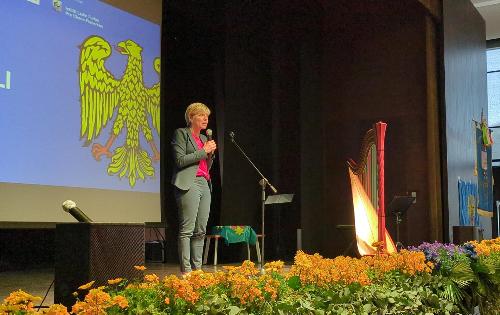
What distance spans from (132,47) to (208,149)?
85.0 inches

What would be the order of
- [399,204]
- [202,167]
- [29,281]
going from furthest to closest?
[399,204] < [29,281] < [202,167]

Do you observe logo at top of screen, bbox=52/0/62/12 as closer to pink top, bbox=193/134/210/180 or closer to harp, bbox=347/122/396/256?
pink top, bbox=193/134/210/180

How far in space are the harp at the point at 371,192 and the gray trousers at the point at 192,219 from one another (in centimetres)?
103

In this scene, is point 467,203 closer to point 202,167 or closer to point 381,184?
point 381,184

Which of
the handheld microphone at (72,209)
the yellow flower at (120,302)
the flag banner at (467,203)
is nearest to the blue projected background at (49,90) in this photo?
the handheld microphone at (72,209)

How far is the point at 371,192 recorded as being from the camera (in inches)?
165

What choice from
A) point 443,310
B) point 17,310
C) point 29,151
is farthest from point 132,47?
point 17,310

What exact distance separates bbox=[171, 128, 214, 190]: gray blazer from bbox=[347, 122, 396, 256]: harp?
1.01 meters

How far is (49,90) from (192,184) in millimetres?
1571

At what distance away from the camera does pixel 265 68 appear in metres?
7.04

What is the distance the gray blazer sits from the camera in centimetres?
343

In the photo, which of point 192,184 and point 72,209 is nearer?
point 72,209

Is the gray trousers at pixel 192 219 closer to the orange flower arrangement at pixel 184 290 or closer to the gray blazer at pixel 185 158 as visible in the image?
the gray blazer at pixel 185 158

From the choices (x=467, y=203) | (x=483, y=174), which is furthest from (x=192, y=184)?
(x=483, y=174)
